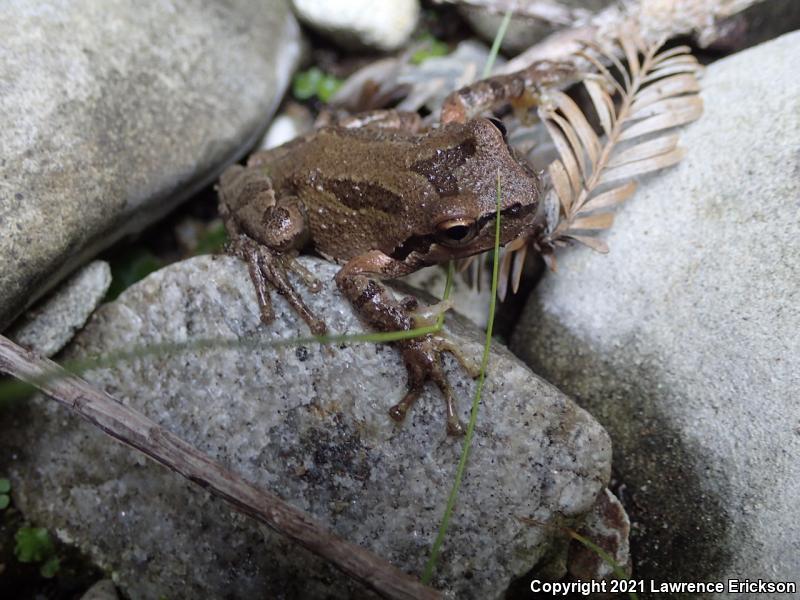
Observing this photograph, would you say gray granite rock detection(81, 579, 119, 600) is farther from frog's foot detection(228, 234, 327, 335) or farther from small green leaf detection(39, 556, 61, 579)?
frog's foot detection(228, 234, 327, 335)

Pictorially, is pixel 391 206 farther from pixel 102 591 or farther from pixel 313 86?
pixel 102 591

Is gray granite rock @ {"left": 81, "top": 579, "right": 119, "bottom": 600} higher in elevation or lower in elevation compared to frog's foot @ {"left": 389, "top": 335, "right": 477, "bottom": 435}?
lower

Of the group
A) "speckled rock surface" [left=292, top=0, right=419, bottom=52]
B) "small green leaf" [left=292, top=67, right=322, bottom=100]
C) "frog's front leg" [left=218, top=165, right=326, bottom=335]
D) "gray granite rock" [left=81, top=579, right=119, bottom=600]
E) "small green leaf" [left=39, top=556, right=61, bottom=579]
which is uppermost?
"speckled rock surface" [left=292, top=0, right=419, bottom=52]

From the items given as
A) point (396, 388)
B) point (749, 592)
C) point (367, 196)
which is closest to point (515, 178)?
point (367, 196)

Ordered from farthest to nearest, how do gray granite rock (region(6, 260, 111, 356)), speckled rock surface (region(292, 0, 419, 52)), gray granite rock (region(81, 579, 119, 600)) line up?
speckled rock surface (region(292, 0, 419, 52)) < gray granite rock (region(6, 260, 111, 356)) < gray granite rock (region(81, 579, 119, 600))

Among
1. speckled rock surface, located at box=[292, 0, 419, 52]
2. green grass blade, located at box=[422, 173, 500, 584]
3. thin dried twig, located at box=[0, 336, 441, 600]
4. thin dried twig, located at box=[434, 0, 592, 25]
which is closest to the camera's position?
thin dried twig, located at box=[0, 336, 441, 600]

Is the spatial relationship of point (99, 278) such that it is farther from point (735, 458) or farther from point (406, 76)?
point (735, 458)

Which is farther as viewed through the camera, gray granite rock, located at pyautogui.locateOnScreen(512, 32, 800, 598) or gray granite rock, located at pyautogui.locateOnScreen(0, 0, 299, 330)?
gray granite rock, located at pyautogui.locateOnScreen(0, 0, 299, 330)

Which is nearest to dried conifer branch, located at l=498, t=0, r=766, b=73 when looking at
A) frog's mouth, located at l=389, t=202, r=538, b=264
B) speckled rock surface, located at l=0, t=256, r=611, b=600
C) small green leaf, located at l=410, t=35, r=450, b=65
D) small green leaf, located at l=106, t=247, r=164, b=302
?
small green leaf, located at l=410, t=35, r=450, b=65
